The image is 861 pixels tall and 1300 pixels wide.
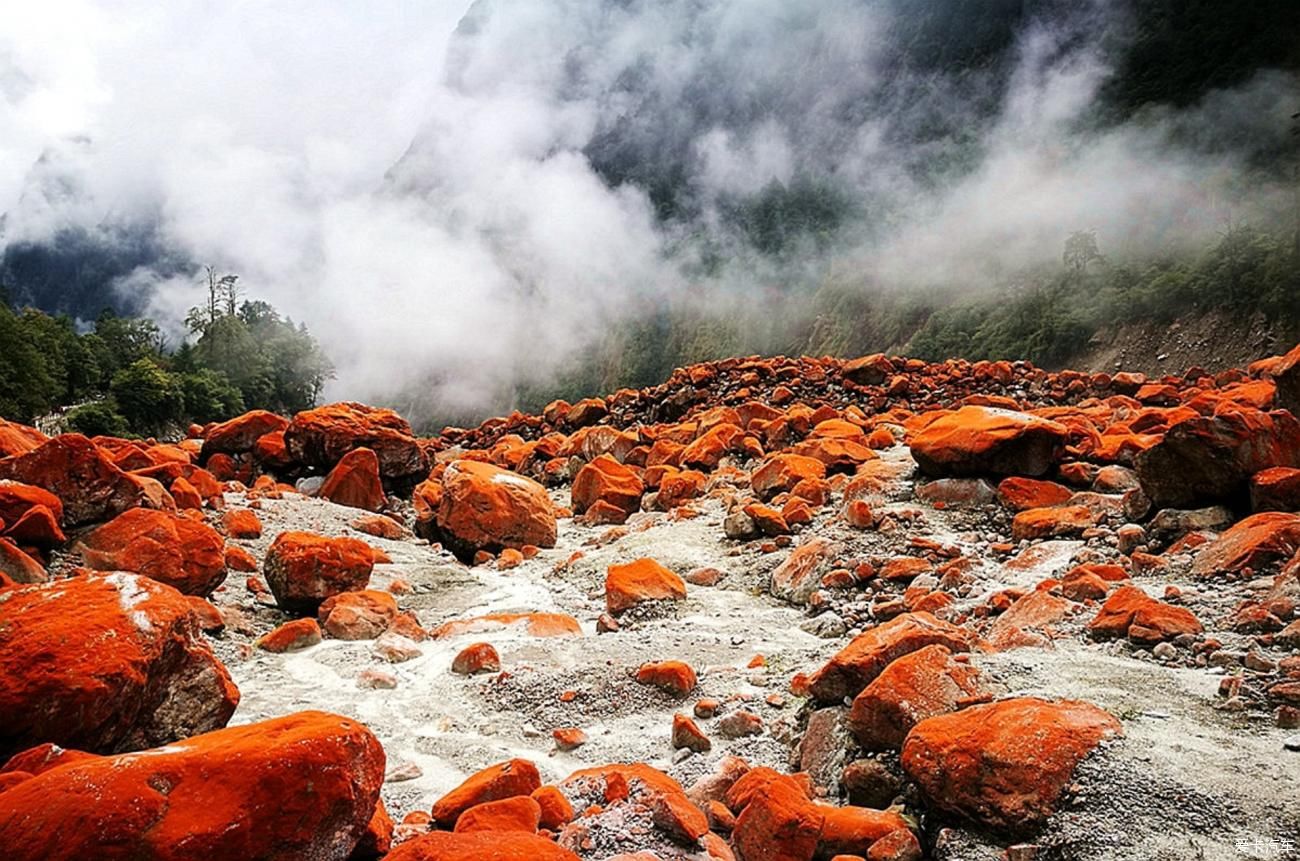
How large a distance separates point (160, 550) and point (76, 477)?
1.63m

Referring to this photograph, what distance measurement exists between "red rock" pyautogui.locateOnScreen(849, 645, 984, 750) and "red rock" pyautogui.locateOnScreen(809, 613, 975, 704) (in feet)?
0.82

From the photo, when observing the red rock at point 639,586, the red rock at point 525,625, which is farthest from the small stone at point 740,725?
the red rock at point 639,586

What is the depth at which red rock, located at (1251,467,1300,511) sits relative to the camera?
643 centimetres

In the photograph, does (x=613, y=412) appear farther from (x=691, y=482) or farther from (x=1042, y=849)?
(x=1042, y=849)

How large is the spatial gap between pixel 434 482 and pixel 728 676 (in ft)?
38.4

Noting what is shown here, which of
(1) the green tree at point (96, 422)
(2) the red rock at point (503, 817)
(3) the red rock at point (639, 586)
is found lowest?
(1) the green tree at point (96, 422)

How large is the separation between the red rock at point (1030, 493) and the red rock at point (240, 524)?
10817mm

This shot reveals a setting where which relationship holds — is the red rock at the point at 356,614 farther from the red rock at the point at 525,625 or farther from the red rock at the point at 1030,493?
Result: the red rock at the point at 1030,493

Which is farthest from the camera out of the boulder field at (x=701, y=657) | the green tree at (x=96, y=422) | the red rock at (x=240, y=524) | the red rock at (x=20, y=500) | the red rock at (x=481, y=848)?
the green tree at (x=96, y=422)

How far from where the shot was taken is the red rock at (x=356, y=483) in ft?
48.8

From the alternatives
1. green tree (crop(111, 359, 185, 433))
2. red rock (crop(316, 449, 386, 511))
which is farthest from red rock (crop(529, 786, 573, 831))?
green tree (crop(111, 359, 185, 433))

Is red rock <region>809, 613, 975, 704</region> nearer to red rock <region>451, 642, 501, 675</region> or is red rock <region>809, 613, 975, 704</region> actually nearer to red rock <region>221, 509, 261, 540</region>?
red rock <region>451, 642, 501, 675</region>

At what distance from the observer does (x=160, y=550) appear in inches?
294

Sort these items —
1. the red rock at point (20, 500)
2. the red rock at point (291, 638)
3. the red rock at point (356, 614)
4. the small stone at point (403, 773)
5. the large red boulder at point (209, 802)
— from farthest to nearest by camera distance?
the red rock at point (356, 614) < the red rock at point (291, 638) < the red rock at point (20, 500) < the small stone at point (403, 773) < the large red boulder at point (209, 802)
